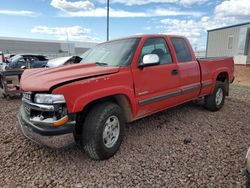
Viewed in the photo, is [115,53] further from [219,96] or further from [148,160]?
[219,96]

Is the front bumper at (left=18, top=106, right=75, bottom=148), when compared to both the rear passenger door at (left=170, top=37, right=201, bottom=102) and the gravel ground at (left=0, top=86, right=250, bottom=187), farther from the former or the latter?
the rear passenger door at (left=170, top=37, right=201, bottom=102)

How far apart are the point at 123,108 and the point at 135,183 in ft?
3.85

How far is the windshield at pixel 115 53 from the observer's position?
3352 millimetres

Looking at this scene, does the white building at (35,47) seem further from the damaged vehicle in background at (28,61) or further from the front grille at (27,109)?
the front grille at (27,109)

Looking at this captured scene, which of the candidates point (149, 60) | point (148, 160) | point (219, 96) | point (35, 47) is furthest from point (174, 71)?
point (35, 47)

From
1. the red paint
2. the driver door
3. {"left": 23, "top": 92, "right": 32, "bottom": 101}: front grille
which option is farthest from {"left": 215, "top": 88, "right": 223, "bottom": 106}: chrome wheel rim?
{"left": 23, "top": 92, "right": 32, "bottom": 101}: front grille

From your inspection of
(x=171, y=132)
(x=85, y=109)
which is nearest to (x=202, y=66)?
(x=171, y=132)

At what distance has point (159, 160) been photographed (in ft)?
9.94

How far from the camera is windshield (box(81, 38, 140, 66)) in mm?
3352

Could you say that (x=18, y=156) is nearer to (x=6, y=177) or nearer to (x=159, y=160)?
(x=6, y=177)

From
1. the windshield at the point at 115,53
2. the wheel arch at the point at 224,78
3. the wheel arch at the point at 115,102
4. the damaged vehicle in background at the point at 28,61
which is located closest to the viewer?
the wheel arch at the point at 115,102

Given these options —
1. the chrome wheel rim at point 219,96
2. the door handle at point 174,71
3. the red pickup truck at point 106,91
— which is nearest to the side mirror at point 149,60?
the red pickup truck at point 106,91

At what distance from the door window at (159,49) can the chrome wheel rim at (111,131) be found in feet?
4.39

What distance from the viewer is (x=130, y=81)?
3.18 meters
